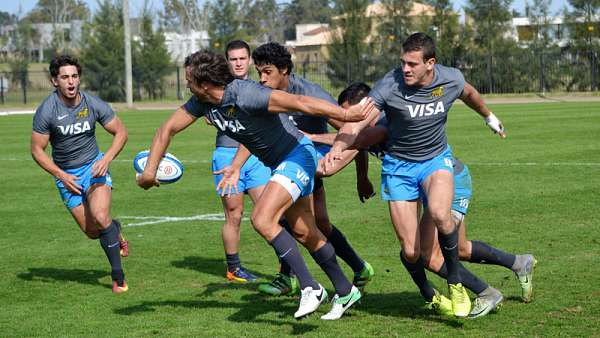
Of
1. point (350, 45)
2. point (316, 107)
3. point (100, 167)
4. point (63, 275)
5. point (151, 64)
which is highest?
point (350, 45)

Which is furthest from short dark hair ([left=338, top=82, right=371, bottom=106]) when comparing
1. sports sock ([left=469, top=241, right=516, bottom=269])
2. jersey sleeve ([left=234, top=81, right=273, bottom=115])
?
sports sock ([left=469, top=241, right=516, bottom=269])

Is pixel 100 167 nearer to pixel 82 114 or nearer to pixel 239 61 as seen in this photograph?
pixel 82 114

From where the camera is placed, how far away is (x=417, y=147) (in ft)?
25.3

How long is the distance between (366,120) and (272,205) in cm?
100

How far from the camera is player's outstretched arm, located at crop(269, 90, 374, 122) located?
7027 mm

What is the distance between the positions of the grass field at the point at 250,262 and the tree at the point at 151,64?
3923 cm

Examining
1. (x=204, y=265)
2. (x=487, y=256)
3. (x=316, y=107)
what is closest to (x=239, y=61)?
(x=204, y=265)

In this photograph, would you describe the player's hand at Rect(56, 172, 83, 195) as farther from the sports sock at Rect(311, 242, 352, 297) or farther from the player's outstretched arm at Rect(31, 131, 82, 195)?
the sports sock at Rect(311, 242, 352, 297)

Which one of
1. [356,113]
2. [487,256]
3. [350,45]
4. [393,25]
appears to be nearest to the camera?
[356,113]

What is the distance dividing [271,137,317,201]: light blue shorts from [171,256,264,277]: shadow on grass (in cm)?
246

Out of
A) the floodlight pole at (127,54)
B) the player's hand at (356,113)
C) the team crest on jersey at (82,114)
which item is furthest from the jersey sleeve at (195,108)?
the floodlight pole at (127,54)

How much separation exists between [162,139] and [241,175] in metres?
1.79

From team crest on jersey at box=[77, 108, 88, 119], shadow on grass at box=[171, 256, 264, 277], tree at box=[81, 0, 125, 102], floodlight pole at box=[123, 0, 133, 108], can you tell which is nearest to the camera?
team crest on jersey at box=[77, 108, 88, 119]

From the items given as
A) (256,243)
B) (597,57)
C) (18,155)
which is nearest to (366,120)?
(256,243)
